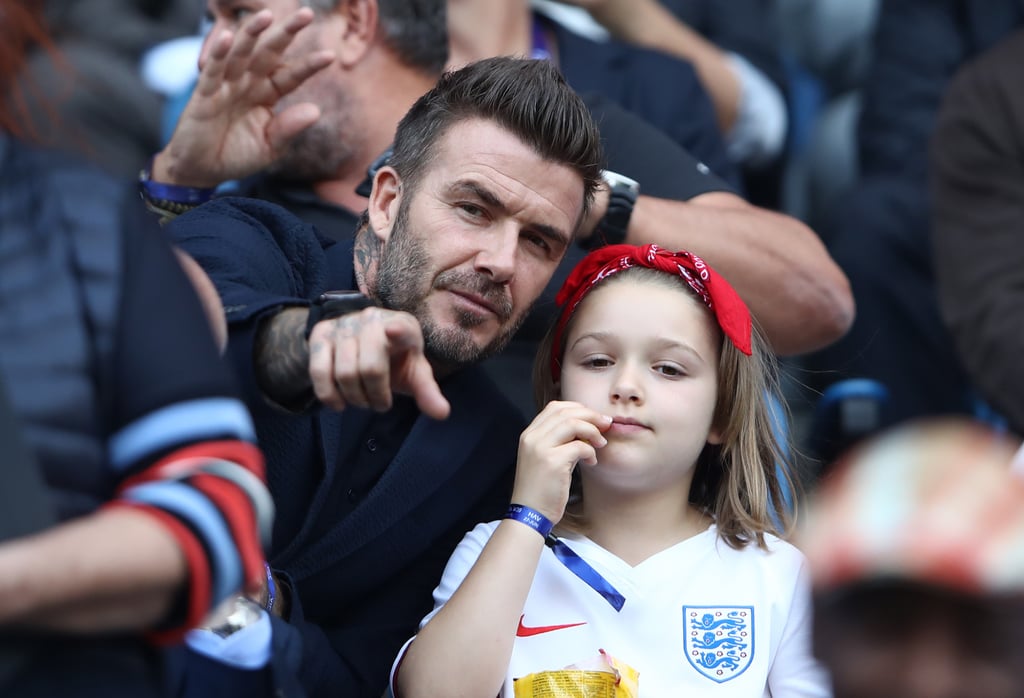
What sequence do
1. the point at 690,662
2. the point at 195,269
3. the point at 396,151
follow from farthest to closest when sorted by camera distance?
1. the point at 396,151
2. the point at 690,662
3. the point at 195,269

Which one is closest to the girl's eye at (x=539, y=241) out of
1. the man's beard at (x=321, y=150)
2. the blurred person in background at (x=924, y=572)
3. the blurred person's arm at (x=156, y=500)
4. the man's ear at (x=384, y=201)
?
the man's ear at (x=384, y=201)

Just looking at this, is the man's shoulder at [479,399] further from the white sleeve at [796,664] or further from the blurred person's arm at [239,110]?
the blurred person's arm at [239,110]

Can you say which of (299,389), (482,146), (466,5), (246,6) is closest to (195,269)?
(299,389)

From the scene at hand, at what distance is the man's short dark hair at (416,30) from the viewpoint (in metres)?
3.32

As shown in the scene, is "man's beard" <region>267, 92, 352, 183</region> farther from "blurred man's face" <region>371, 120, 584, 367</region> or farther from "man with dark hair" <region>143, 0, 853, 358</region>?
"blurred man's face" <region>371, 120, 584, 367</region>

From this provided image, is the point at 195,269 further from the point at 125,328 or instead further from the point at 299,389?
the point at 125,328

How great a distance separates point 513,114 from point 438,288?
13.8 inches

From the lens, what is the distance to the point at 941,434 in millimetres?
1098

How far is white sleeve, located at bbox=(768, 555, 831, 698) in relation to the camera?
208 centimetres

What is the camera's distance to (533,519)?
80.4 inches

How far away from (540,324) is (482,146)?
406 mm

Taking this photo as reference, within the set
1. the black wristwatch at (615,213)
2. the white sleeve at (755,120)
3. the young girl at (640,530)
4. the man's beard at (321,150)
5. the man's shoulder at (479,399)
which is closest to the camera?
the young girl at (640,530)

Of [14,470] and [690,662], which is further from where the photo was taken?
[690,662]

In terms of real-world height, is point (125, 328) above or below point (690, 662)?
above
